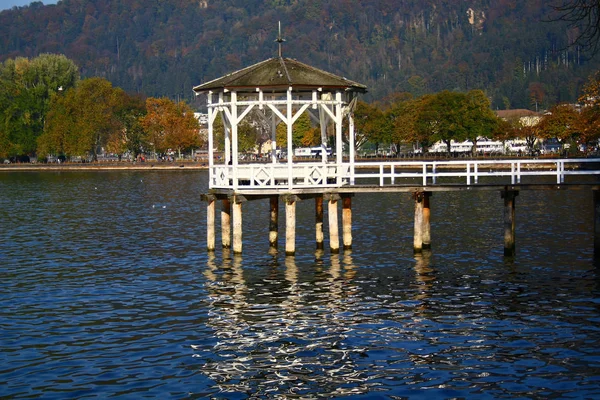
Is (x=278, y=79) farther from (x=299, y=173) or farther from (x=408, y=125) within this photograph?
(x=408, y=125)

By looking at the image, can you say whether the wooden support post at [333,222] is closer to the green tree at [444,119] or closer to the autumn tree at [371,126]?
the green tree at [444,119]

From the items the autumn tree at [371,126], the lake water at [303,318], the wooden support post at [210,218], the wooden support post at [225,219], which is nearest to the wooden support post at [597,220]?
the lake water at [303,318]

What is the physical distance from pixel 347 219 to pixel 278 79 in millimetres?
7546

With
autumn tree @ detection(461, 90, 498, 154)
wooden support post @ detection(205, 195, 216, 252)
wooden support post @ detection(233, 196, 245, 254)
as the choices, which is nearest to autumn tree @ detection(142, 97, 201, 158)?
autumn tree @ detection(461, 90, 498, 154)

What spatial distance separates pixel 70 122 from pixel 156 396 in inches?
6959

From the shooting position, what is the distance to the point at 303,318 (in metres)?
29.0

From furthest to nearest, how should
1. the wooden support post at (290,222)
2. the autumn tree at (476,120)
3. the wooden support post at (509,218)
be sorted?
1. the autumn tree at (476,120)
2. the wooden support post at (290,222)
3. the wooden support post at (509,218)

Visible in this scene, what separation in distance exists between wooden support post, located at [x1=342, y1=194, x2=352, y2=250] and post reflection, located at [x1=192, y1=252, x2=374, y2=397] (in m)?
3.18

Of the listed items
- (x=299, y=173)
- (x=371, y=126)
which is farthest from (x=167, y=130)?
(x=299, y=173)

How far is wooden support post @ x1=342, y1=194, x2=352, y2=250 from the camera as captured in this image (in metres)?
41.2

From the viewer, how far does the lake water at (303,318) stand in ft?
72.8

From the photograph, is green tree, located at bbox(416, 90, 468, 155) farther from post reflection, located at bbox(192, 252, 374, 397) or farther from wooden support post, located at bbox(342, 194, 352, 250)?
post reflection, located at bbox(192, 252, 374, 397)

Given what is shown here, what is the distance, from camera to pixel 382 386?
21766 millimetres

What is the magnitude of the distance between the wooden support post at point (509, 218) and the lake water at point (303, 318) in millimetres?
746
